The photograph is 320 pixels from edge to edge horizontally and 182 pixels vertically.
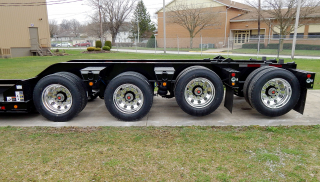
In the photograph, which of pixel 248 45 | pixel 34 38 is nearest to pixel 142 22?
pixel 248 45

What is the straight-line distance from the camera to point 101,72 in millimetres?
5477

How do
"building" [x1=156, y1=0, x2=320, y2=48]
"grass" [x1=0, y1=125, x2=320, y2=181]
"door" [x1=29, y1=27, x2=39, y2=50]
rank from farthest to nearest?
"building" [x1=156, y1=0, x2=320, y2=48], "door" [x1=29, y1=27, x2=39, y2=50], "grass" [x1=0, y1=125, x2=320, y2=181]

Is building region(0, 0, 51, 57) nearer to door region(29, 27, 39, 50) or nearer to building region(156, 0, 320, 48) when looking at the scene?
door region(29, 27, 39, 50)

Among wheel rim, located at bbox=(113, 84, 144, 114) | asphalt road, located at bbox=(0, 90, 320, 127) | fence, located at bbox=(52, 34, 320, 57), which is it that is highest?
fence, located at bbox=(52, 34, 320, 57)

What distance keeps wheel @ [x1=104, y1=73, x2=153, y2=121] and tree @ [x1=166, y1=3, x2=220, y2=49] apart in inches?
1568

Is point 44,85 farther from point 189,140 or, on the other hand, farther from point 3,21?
point 3,21

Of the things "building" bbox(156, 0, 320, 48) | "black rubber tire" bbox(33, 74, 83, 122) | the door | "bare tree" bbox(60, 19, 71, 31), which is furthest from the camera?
"bare tree" bbox(60, 19, 71, 31)

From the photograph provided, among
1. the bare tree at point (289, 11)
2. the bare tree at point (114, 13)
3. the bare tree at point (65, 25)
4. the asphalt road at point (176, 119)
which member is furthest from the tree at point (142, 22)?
the bare tree at point (65, 25)

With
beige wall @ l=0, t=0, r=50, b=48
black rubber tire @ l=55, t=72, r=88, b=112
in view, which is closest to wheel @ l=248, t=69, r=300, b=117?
black rubber tire @ l=55, t=72, r=88, b=112

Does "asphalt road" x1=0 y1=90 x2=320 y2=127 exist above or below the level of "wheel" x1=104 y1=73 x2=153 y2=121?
below

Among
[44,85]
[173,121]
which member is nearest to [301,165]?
[173,121]

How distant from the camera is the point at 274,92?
5352 millimetres

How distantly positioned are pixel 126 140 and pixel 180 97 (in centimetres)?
153

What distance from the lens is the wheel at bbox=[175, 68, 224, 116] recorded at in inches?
204
